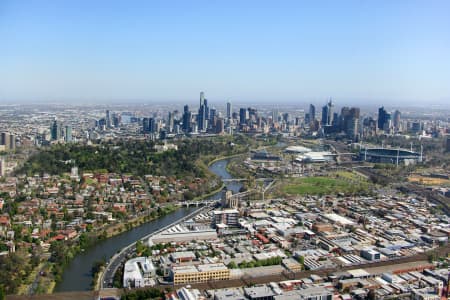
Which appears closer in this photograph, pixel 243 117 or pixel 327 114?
pixel 327 114

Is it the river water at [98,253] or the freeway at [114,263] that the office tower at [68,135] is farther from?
the freeway at [114,263]

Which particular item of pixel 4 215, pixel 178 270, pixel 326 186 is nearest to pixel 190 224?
pixel 178 270

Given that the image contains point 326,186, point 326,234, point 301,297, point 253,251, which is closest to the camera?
point 301,297

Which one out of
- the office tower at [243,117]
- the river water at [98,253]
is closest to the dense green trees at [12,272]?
the river water at [98,253]

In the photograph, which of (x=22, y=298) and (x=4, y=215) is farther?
(x=4, y=215)

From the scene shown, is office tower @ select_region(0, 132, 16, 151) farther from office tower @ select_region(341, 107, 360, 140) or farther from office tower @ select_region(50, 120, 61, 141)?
office tower @ select_region(341, 107, 360, 140)

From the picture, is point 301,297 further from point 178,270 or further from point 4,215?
point 4,215

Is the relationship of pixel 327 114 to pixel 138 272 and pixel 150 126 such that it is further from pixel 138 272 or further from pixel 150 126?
pixel 138 272

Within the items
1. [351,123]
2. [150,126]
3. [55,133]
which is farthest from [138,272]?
[351,123]
